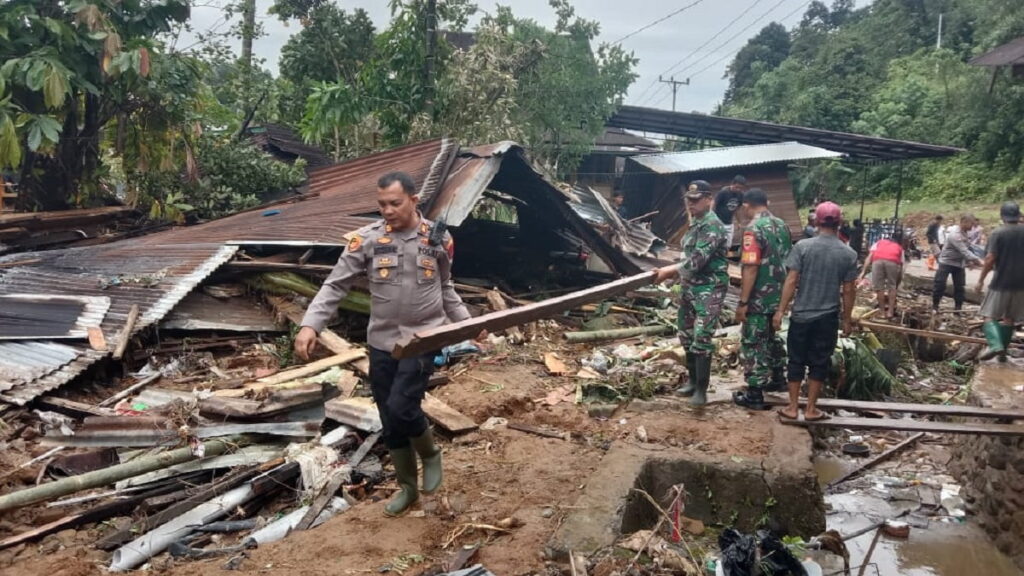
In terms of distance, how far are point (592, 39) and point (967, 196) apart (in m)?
16.3

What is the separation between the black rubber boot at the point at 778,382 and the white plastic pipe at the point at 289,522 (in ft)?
12.8

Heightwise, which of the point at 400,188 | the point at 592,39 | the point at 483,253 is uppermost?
the point at 592,39

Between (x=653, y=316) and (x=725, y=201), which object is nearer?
(x=653, y=316)

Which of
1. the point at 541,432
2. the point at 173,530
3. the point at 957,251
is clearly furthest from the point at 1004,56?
the point at 173,530

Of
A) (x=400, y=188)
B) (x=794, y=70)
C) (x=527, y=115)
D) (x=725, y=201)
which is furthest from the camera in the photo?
(x=794, y=70)

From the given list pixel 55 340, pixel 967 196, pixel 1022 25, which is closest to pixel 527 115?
pixel 55 340

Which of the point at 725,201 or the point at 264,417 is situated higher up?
the point at 725,201

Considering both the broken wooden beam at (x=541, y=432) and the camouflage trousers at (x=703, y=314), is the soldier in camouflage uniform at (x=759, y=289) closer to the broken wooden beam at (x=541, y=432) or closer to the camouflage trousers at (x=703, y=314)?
the camouflage trousers at (x=703, y=314)

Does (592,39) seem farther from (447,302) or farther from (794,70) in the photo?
(794,70)

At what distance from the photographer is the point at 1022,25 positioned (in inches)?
967

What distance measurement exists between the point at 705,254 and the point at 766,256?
0.54 meters

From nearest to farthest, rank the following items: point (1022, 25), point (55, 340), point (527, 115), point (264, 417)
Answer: point (264, 417), point (55, 340), point (527, 115), point (1022, 25)

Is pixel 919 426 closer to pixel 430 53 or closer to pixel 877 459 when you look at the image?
pixel 877 459

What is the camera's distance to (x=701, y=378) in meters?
5.71
